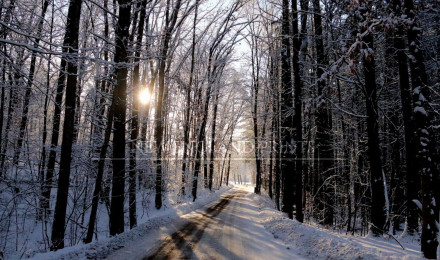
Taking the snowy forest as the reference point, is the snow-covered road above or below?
below

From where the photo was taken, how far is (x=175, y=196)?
2298cm

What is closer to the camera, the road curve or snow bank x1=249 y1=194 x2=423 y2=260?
snow bank x1=249 y1=194 x2=423 y2=260

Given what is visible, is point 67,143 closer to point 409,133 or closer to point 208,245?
point 208,245

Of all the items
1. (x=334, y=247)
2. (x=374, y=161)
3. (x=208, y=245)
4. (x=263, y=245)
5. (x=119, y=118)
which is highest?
(x=119, y=118)

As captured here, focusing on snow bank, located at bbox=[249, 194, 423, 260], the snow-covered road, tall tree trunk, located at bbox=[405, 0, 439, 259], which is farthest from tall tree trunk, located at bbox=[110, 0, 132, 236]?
tall tree trunk, located at bbox=[405, 0, 439, 259]

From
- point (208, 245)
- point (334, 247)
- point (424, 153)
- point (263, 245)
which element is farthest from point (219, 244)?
point (424, 153)

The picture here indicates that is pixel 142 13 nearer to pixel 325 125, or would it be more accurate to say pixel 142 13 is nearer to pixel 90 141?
pixel 90 141

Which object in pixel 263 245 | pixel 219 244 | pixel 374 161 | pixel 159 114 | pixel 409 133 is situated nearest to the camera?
pixel 219 244

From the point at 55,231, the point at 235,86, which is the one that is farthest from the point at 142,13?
the point at 235,86

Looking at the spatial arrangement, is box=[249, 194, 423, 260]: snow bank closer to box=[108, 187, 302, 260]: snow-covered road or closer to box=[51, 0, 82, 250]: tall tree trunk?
box=[108, 187, 302, 260]: snow-covered road

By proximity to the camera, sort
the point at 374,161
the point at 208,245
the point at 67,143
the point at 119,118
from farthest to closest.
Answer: the point at 119,118
the point at 374,161
the point at 67,143
the point at 208,245

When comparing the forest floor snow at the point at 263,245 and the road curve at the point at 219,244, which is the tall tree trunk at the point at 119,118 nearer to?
the forest floor snow at the point at 263,245

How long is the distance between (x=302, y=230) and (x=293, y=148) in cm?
581

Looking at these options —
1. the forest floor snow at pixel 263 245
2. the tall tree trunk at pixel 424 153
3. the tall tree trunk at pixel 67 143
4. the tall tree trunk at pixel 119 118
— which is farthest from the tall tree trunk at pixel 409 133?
the tall tree trunk at pixel 67 143
